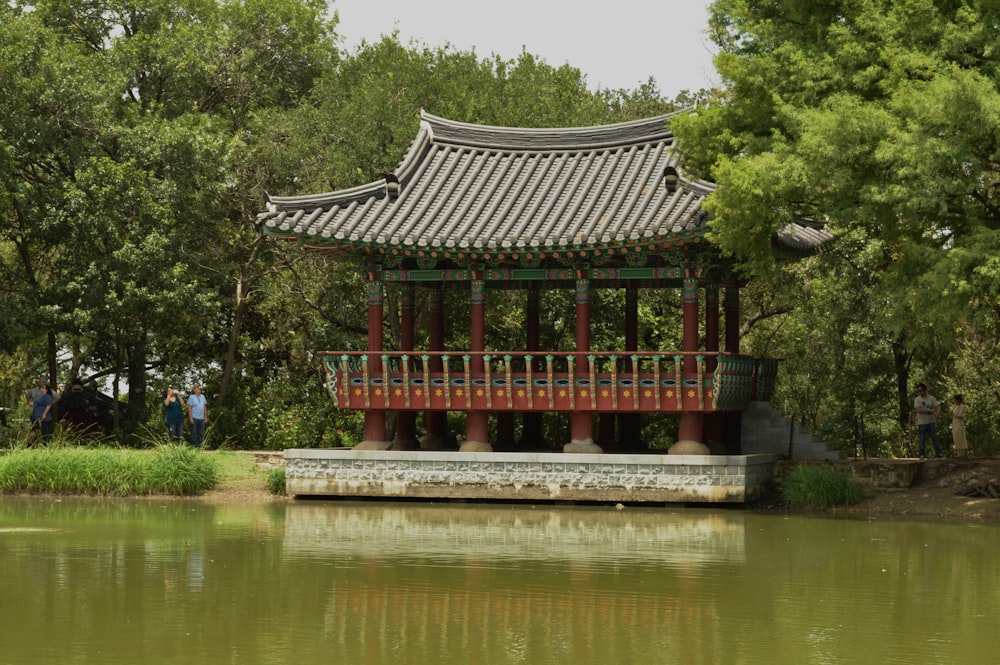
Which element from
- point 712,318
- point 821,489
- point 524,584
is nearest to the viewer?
point 524,584

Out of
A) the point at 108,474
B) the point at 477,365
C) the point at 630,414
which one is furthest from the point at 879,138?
the point at 108,474

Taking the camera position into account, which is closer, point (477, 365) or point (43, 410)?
point (477, 365)

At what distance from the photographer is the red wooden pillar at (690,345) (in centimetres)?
2420

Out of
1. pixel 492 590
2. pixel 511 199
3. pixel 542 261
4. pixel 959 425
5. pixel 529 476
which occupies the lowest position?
pixel 492 590

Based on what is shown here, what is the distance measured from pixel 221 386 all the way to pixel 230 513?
1251cm

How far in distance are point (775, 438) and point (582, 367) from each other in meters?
4.44

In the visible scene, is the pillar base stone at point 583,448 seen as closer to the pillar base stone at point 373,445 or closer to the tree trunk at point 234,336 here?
the pillar base stone at point 373,445

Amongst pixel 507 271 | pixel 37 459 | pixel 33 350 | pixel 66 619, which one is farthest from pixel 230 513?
pixel 33 350

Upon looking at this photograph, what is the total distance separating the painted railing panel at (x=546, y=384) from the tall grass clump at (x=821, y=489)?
1.88 metres

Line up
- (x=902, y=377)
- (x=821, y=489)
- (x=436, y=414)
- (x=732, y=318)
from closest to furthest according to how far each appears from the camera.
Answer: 1. (x=821, y=489)
2. (x=732, y=318)
3. (x=436, y=414)
4. (x=902, y=377)

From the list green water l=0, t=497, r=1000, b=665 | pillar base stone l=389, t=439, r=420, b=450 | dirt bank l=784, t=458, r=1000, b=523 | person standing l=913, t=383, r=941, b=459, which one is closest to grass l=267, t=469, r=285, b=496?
pillar base stone l=389, t=439, r=420, b=450

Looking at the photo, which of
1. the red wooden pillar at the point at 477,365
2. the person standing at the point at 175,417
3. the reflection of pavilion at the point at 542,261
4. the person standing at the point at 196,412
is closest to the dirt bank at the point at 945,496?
the reflection of pavilion at the point at 542,261

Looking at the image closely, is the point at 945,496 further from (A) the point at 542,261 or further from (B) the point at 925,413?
(A) the point at 542,261

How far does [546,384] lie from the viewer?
2445 cm
